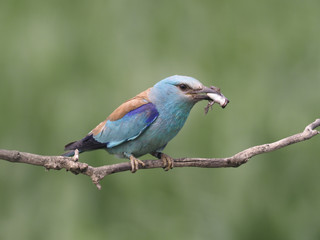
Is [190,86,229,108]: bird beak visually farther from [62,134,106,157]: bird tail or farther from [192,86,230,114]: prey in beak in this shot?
[62,134,106,157]: bird tail

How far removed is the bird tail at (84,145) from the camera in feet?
9.73

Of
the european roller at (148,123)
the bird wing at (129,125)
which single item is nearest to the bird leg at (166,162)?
the european roller at (148,123)

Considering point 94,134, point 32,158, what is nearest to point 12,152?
point 32,158

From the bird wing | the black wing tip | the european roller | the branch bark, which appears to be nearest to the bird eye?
the european roller

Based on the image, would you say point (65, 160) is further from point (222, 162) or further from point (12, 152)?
point (222, 162)

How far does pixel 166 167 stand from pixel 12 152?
1.22 meters

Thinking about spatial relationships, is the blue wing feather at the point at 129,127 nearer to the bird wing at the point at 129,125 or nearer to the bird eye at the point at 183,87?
the bird wing at the point at 129,125

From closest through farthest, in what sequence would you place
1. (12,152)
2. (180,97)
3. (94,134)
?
1. (12,152)
2. (180,97)
3. (94,134)

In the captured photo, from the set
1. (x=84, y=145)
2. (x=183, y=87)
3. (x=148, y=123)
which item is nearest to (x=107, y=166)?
(x=84, y=145)

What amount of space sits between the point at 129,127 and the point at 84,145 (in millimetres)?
341

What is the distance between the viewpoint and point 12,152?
2199 mm

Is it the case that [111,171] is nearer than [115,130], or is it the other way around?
[111,171]

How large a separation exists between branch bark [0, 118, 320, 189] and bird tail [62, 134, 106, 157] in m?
0.34

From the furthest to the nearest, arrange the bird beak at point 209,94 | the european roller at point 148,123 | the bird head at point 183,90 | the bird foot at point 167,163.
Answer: the bird foot at point 167,163, the european roller at point 148,123, the bird head at point 183,90, the bird beak at point 209,94
